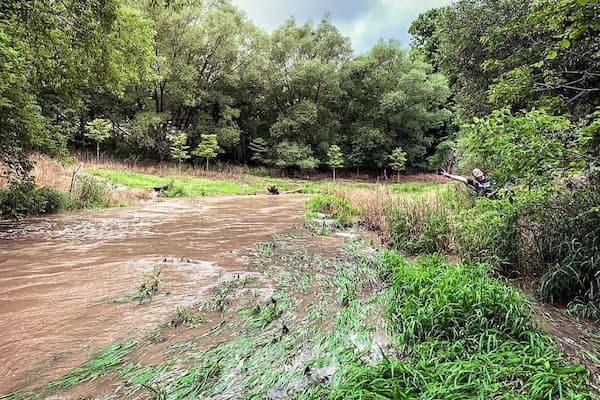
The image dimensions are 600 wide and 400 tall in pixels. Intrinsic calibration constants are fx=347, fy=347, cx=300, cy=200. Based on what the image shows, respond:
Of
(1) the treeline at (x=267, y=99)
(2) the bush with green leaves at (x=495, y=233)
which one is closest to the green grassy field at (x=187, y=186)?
(1) the treeline at (x=267, y=99)

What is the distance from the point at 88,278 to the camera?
3.81 metres

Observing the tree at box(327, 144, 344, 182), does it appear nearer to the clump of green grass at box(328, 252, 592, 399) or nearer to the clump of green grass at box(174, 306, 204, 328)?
the clump of green grass at box(328, 252, 592, 399)

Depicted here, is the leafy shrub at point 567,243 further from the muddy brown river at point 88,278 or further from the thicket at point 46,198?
the thicket at point 46,198

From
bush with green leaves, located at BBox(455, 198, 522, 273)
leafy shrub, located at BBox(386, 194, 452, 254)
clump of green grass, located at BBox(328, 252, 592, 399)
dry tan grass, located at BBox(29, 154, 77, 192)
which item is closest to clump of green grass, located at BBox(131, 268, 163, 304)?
clump of green grass, located at BBox(328, 252, 592, 399)

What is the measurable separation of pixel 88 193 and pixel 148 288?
8.60 meters

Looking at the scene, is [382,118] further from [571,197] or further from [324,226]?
[571,197]

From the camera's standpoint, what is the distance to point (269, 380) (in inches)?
78.2

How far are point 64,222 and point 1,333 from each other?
5.99 m

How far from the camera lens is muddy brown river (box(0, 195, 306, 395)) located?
2.31 m

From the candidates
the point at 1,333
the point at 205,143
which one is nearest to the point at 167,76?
the point at 205,143

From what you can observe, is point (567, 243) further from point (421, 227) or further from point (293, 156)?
point (293, 156)

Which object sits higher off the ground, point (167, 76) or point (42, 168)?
point (167, 76)

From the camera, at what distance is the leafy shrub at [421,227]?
→ 4.93 metres

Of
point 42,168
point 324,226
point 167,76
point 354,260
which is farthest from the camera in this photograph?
point 167,76
